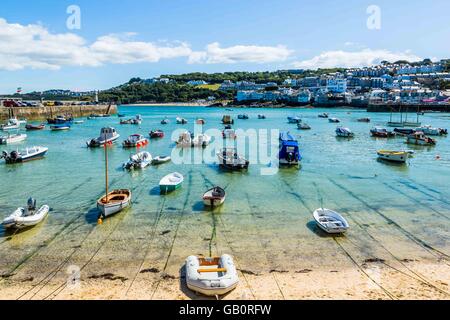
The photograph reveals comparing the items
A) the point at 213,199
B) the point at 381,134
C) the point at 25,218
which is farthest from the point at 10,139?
the point at 381,134

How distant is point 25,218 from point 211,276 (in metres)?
11.7

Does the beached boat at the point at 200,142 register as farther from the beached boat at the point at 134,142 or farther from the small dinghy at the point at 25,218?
the small dinghy at the point at 25,218

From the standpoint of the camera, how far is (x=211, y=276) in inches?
534

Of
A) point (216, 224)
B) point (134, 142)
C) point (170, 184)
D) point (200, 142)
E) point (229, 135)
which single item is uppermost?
point (229, 135)

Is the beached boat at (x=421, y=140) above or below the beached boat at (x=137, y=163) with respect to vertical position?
above

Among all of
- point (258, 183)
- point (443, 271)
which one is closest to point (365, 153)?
point (258, 183)

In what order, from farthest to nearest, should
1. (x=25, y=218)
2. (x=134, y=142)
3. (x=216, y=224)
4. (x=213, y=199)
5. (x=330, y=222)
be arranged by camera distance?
(x=134, y=142) → (x=213, y=199) → (x=216, y=224) → (x=330, y=222) → (x=25, y=218)

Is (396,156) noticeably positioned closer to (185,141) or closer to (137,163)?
(185,141)

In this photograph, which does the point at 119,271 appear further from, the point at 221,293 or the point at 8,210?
the point at 8,210

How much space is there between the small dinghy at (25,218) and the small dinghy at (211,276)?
10330 mm

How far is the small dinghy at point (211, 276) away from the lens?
41.9 ft

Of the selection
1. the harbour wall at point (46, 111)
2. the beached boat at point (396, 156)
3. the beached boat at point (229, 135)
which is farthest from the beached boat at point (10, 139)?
the beached boat at point (396, 156)

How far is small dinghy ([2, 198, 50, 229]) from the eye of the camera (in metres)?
18.8

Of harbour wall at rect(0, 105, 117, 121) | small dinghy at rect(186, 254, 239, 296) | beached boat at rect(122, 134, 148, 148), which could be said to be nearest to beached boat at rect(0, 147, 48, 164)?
beached boat at rect(122, 134, 148, 148)
